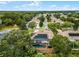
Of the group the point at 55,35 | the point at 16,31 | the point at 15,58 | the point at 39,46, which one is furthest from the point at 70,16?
the point at 15,58

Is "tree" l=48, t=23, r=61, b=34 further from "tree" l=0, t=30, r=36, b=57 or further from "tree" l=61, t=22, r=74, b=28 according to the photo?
"tree" l=0, t=30, r=36, b=57

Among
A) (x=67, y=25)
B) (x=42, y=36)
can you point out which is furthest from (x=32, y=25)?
(x=67, y=25)

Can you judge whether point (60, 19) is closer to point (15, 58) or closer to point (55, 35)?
point (55, 35)

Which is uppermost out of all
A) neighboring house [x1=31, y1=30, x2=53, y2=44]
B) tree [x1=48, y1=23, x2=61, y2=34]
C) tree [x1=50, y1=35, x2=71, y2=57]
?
tree [x1=48, y1=23, x2=61, y2=34]

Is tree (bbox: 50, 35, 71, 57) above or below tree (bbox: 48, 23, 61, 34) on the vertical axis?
below

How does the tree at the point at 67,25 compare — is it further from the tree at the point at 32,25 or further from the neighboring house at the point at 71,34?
the tree at the point at 32,25

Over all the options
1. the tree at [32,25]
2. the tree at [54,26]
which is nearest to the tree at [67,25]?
the tree at [54,26]

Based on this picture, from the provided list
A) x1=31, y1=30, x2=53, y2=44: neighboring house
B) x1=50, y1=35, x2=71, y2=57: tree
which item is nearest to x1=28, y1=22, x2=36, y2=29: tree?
x1=31, y1=30, x2=53, y2=44: neighboring house
